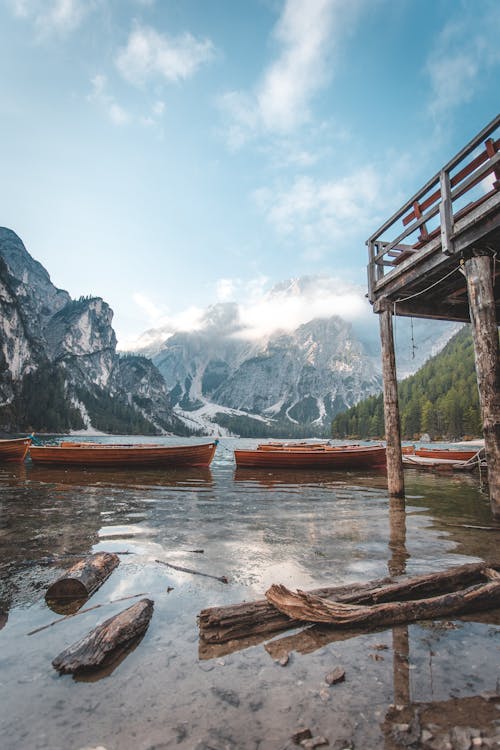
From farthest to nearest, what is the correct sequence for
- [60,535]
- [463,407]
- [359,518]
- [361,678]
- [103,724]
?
[463,407] < [359,518] < [60,535] < [361,678] < [103,724]

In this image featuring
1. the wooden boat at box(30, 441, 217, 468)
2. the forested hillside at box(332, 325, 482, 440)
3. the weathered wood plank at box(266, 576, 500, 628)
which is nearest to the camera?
the weathered wood plank at box(266, 576, 500, 628)

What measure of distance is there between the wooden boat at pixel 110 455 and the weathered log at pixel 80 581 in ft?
55.0

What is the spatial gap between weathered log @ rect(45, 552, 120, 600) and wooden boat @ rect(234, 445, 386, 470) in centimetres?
1697

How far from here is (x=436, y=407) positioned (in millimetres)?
123500

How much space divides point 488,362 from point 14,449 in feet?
90.6

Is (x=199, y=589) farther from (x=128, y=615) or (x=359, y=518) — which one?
(x=359, y=518)

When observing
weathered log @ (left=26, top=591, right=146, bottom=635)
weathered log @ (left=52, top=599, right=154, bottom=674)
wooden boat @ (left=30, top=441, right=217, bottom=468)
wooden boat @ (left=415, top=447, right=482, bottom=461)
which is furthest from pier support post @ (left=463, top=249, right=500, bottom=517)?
wooden boat @ (left=415, top=447, right=482, bottom=461)

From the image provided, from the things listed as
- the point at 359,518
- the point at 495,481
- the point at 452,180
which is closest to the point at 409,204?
the point at 452,180

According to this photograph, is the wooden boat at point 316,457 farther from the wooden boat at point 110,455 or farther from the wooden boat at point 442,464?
the wooden boat at point 110,455

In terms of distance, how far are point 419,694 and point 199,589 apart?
265 cm

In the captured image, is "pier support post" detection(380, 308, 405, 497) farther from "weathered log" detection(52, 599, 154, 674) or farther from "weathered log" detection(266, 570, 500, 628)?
"weathered log" detection(52, 599, 154, 674)

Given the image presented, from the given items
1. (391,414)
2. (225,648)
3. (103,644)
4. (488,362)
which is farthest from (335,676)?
(391,414)

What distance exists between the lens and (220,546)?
6371 millimetres

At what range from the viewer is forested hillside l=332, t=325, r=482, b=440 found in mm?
111812
